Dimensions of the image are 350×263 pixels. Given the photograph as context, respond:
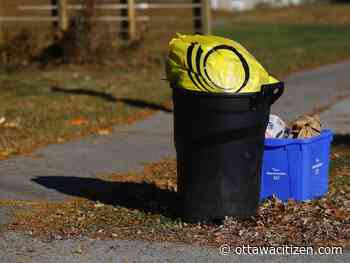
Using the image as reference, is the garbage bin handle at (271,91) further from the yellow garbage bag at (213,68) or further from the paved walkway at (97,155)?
the paved walkway at (97,155)

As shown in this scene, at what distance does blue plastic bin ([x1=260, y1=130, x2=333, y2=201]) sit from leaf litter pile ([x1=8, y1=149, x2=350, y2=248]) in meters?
0.10

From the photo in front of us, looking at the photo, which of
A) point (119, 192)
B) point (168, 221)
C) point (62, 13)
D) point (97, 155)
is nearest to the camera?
point (168, 221)

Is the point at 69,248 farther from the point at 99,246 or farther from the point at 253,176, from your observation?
the point at 253,176

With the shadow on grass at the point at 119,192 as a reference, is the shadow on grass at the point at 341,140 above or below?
below

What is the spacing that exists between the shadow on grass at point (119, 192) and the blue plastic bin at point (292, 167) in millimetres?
848

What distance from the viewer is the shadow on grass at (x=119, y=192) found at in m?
8.56

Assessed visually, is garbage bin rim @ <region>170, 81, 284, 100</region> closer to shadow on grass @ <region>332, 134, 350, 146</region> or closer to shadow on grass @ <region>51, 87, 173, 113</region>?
shadow on grass @ <region>332, 134, 350, 146</region>

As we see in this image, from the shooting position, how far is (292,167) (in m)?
8.34

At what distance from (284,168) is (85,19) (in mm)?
12328

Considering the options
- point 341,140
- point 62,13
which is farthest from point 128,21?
point 341,140

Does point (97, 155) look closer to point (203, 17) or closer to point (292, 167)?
point (292, 167)

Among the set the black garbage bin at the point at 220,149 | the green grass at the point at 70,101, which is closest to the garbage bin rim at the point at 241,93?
the black garbage bin at the point at 220,149

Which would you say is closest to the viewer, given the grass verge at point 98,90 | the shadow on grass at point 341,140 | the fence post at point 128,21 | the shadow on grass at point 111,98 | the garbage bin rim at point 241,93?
the garbage bin rim at point 241,93

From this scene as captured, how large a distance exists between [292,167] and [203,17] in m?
12.9
